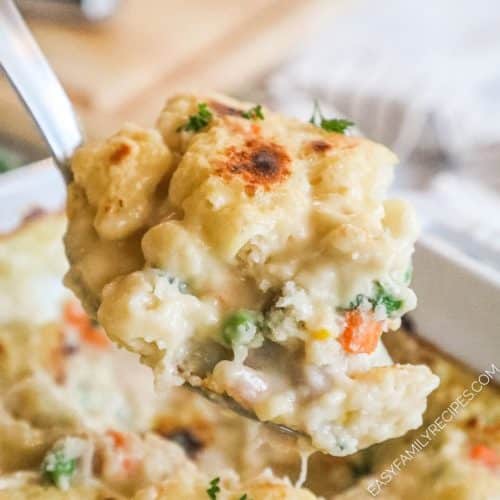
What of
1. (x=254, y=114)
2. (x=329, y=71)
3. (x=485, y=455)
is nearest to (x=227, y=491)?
(x=485, y=455)

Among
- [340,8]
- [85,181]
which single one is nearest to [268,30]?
[340,8]

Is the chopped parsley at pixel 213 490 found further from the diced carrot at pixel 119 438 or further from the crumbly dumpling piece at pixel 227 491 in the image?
the diced carrot at pixel 119 438

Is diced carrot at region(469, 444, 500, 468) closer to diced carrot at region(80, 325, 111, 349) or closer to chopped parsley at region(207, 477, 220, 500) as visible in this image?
chopped parsley at region(207, 477, 220, 500)

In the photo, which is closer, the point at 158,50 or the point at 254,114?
the point at 254,114

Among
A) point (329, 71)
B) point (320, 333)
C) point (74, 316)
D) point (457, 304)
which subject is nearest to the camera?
point (320, 333)

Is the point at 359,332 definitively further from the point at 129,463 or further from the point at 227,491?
the point at 129,463
